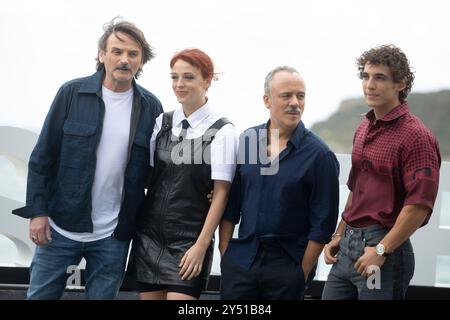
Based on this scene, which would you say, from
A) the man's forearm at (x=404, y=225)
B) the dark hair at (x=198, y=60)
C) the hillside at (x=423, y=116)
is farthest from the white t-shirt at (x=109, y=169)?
the hillside at (x=423, y=116)

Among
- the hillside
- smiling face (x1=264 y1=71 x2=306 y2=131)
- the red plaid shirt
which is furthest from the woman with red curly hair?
the hillside

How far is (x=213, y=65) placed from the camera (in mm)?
2555

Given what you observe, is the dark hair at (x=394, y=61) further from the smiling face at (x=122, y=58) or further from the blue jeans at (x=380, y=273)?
the smiling face at (x=122, y=58)

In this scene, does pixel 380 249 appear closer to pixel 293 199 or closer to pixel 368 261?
pixel 368 261

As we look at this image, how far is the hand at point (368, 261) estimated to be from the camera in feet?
7.66

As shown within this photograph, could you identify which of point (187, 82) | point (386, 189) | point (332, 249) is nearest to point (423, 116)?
point (332, 249)

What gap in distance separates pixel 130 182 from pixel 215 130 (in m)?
0.40

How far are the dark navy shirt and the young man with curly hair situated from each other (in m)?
0.12

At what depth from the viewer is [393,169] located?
237 cm

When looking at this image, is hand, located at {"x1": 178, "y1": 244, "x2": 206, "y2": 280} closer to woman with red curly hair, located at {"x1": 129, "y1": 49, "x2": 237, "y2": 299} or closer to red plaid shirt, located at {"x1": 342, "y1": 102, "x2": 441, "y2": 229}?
woman with red curly hair, located at {"x1": 129, "y1": 49, "x2": 237, "y2": 299}

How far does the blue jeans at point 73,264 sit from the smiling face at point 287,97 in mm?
801

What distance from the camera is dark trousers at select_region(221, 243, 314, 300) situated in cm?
238

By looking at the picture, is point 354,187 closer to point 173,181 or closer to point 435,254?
point 173,181

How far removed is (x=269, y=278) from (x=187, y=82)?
777 mm
